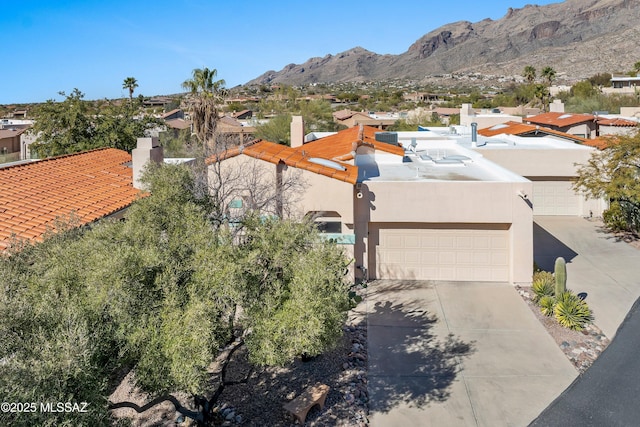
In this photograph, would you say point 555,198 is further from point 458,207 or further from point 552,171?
point 458,207

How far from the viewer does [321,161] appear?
17797 millimetres

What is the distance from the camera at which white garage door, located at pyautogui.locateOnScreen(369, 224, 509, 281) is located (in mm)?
17531

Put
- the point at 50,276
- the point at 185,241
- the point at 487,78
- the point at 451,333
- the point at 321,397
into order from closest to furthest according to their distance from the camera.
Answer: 1. the point at 50,276
2. the point at 185,241
3. the point at 321,397
4. the point at 451,333
5. the point at 487,78

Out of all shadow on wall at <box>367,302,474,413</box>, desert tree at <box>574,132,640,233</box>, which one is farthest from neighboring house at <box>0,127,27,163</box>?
desert tree at <box>574,132,640,233</box>

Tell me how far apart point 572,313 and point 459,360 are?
418cm

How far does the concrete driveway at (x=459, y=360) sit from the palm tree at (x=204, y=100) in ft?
53.1

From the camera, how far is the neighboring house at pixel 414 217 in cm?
1670

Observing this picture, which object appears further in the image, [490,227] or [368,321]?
[490,227]

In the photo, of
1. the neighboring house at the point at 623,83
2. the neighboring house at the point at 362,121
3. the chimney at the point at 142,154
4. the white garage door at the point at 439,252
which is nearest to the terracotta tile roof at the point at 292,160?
the chimney at the point at 142,154

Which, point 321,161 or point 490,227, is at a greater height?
point 321,161

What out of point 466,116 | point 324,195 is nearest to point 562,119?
point 466,116

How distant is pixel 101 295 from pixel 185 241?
1.62 m

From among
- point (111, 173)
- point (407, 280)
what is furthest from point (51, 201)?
point (407, 280)

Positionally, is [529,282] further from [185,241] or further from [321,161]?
[185,241]
